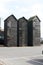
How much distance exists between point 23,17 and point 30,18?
434 centimetres

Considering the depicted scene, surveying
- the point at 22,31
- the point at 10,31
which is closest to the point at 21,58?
the point at 10,31

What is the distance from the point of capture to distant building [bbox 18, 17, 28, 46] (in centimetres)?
6081

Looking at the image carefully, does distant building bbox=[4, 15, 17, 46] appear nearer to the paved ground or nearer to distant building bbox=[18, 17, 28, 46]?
distant building bbox=[18, 17, 28, 46]

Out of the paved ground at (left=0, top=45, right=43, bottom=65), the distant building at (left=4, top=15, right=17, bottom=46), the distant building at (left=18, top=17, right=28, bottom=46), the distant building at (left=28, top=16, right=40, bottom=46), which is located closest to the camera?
the paved ground at (left=0, top=45, right=43, bottom=65)

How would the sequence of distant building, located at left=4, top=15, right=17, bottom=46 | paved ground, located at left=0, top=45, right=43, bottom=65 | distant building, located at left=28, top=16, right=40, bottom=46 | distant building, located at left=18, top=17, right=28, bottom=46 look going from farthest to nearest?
distant building, located at left=28, top=16, right=40, bottom=46, distant building, located at left=18, top=17, right=28, bottom=46, distant building, located at left=4, top=15, right=17, bottom=46, paved ground, located at left=0, top=45, right=43, bottom=65

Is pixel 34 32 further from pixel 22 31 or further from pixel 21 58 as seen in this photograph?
pixel 21 58

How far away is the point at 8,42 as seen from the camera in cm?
5844

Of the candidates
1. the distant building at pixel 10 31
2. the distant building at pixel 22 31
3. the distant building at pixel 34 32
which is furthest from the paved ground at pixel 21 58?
the distant building at pixel 34 32

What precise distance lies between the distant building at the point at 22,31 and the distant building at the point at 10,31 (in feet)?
6.50

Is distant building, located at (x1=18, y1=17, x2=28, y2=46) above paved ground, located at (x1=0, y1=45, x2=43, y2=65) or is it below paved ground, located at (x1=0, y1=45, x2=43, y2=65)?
above

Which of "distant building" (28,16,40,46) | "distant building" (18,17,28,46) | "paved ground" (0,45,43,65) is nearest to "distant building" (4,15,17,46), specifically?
"distant building" (18,17,28,46)

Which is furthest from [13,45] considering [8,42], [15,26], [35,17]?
[35,17]

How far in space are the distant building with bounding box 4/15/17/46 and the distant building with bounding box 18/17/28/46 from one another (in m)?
1.98

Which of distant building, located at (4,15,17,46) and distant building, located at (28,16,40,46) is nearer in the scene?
distant building, located at (4,15,17,46)
